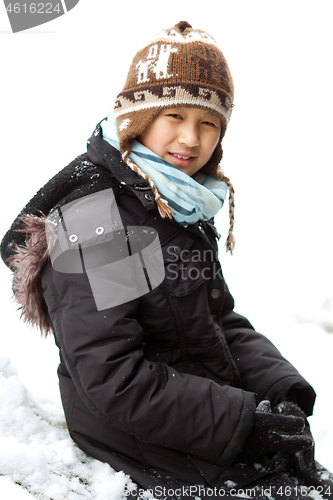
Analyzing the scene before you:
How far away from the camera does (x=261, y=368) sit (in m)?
1.56

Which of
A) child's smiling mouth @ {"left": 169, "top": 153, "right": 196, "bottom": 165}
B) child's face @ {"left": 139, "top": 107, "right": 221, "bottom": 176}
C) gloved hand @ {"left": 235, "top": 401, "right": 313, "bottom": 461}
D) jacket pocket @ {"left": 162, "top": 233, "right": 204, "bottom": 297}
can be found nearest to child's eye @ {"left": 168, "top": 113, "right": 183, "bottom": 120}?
child's face @ {"left": 139, "top": 107, "right": 221, "bottom": 176}

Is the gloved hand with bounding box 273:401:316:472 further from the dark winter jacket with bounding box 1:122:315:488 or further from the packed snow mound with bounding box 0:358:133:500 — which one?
the packed snow mound with bounding box 0:358:133:500

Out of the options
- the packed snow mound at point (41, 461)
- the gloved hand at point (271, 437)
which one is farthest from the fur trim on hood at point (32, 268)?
the gloved hand at point (271, 437)

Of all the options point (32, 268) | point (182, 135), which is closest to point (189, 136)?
point (182, 135)

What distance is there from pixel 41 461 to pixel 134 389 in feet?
1.08

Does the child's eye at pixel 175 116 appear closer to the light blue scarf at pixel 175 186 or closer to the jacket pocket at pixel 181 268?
the light blue scarf at pixel 175 186

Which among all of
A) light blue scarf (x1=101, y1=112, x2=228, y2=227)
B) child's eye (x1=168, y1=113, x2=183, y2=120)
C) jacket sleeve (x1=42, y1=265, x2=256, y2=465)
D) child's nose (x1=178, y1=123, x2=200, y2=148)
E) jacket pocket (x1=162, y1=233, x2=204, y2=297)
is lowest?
jacket sleeve (x1=42, y1=265, x2=256, y2=465)

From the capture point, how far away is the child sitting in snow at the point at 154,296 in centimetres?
110

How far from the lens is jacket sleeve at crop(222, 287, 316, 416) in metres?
1.47

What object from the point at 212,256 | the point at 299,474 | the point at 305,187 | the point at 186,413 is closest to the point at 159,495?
the point at 186,413

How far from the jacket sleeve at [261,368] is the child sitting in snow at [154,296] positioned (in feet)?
0.13

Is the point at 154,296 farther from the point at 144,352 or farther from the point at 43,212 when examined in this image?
the point at 43,212

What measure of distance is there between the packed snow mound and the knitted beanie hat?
78 centimetres

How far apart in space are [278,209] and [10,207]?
3.31 metres
